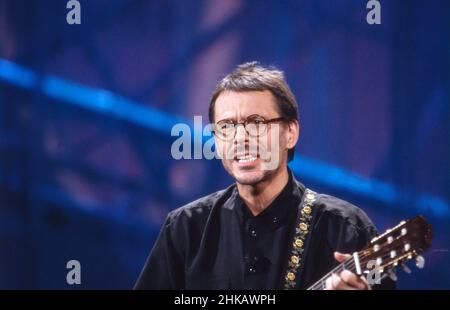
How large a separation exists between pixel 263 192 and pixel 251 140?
0.72ft

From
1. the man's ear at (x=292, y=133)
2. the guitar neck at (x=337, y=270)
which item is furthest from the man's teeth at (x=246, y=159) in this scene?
the guitar neck at (x=337, y=270)

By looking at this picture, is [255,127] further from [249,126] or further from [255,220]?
[255,220]

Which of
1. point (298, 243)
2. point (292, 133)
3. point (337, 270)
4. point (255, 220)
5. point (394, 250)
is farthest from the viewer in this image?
point (292, 133)

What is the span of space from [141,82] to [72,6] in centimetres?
50

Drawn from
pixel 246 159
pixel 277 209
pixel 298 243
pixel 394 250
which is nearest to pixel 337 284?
pixel 394 250

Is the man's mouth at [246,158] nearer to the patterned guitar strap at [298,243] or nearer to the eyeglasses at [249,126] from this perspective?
the eyeglasses at [249,126]

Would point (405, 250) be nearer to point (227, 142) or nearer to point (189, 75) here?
point (227, 142)

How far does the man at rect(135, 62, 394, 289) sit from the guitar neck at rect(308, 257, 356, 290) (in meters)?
0.13

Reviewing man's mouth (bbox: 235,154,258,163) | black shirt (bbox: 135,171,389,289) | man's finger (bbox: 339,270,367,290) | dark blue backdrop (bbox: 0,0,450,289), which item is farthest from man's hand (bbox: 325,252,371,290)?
dark blue backdrop (bbox: 0,0,450,289)

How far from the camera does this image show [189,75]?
3.22 metres

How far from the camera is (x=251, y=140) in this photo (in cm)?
271

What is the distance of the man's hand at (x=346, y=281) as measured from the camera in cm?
229

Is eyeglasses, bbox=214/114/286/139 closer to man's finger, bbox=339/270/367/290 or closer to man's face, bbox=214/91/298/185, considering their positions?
man's face, bbox=214/91/298/185
